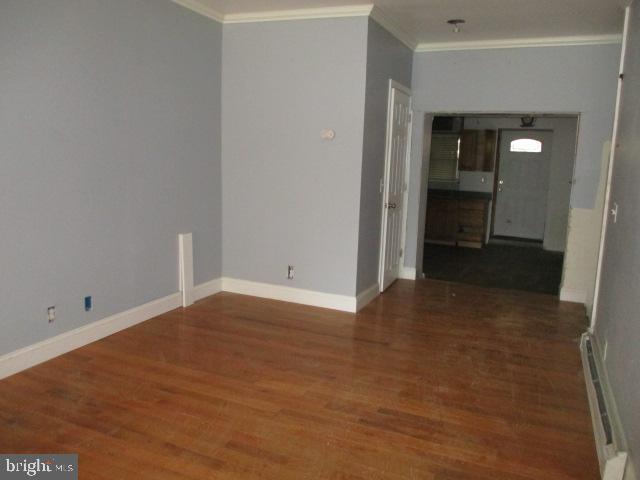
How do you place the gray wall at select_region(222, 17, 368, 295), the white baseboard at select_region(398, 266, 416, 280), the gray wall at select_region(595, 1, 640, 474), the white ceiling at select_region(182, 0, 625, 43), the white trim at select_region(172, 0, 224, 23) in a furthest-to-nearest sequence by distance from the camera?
the white baseboard at select_region(398, 266, 416, 280), the gray wall at select_region(222, 17, 368, 295), the white trim at select_region(172, 0, 224, 23), the white ceiling at select_region(182, 0, 625, 43), the gray wall at select_region(595, 1, 640, 474)

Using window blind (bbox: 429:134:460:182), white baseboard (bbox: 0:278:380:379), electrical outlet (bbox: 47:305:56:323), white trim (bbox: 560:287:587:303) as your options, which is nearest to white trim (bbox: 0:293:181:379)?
white baseboard (bbox: 0:278:380:379)

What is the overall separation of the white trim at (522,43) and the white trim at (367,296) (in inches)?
106

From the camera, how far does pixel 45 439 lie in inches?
103

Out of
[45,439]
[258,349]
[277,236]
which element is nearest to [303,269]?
[277,236]

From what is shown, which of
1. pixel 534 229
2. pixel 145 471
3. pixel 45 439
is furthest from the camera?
pixel 534 229

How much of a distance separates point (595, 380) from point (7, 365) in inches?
145

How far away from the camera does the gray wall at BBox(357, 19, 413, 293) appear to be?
15.5 feet

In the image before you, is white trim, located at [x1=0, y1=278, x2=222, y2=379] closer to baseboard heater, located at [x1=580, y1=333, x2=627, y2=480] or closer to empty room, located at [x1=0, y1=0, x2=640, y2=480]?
empty room, located at [x1=0, y1=0, x2=640, y2=480]

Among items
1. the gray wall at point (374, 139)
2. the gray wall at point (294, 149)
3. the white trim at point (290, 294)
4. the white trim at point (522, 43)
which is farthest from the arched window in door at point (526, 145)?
the white trim at point (290, 294)

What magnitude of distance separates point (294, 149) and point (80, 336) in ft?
8.00

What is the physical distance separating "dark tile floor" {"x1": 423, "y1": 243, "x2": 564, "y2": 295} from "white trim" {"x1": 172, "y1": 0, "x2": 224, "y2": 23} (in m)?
3.75

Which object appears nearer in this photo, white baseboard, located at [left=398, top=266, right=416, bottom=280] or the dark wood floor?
the dark wood floor

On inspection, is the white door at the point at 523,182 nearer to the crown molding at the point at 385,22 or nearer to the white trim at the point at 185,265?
the crown molding at the point at 385,22

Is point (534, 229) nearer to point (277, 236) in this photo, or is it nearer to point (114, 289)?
point (277, 236)
